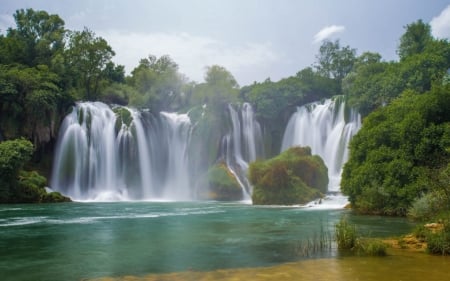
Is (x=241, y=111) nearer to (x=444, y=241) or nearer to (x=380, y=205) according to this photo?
(x=380, y=205)

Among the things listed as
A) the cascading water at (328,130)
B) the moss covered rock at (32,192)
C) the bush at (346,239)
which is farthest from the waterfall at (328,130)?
the bush at (346,239)

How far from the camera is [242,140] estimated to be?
2066 inches

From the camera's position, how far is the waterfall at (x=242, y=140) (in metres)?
50.7

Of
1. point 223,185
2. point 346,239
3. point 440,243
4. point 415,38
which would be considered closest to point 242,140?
point 223,185

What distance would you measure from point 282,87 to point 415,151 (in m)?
34.2

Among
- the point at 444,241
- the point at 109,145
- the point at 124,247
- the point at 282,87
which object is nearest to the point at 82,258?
the point at 124,247

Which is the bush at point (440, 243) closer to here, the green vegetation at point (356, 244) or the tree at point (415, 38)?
the green vegetation at point (356, 244)

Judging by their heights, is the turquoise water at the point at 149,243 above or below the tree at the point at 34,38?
below

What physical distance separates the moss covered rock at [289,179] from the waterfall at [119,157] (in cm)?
1286

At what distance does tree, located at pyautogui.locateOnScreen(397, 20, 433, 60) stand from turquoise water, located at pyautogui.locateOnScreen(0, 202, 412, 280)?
45281 millimetres

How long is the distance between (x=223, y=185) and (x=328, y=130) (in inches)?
546

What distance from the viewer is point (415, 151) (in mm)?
22875

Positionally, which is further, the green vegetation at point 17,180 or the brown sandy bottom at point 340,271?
the green vegetation at point 17,180

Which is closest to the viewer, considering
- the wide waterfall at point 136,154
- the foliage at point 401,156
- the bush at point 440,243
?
the bush at point 440,243
